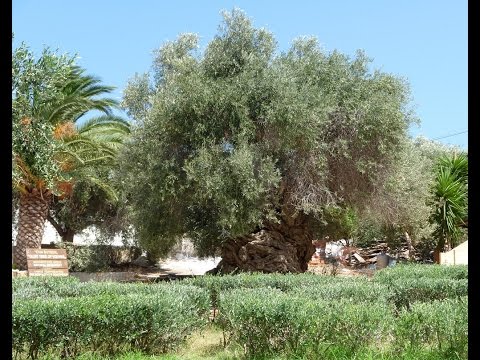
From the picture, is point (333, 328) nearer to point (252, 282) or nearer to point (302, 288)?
point (302, 288)

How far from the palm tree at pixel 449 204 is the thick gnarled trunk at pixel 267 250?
767 cm

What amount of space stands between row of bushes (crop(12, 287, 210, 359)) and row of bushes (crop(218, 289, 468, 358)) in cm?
93

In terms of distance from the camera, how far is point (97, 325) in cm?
598

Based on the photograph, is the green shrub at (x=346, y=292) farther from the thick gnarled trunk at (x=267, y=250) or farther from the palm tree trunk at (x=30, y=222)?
the palm tree trunk at (x=30, y=222)

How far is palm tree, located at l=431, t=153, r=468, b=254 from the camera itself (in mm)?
21281

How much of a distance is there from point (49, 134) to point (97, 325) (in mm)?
6229

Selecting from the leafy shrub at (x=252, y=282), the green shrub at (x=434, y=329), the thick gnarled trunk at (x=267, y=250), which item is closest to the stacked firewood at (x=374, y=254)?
the thick gnarled trunk at (x=267, y=250)

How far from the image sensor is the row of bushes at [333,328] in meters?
5.70

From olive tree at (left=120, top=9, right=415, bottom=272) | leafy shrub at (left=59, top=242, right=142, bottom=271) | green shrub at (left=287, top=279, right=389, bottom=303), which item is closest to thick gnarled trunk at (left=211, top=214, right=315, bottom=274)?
olive tree at (left=120, top=9, right=415, bottom=272)

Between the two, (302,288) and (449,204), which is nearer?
(302,288)

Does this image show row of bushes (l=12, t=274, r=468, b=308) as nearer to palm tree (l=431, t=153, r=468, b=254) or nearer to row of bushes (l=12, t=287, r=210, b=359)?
row of bushes (l=12, t=287, r=210, b=359)

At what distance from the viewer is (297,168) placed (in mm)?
14516

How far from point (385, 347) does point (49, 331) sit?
3.51 metres

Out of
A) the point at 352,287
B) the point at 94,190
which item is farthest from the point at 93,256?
the point at 352,287
